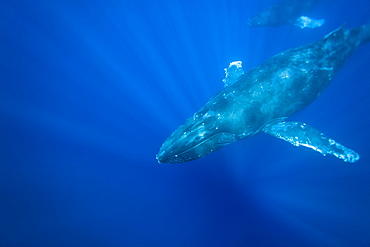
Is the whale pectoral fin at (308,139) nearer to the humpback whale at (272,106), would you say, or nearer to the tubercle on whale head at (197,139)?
the humpback whale at (272,106)

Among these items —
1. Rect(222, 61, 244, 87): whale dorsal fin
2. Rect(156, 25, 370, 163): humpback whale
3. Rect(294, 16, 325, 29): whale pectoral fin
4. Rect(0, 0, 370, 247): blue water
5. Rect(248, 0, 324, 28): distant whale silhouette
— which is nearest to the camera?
Rect(156, 25, 370, 163): humpback whale

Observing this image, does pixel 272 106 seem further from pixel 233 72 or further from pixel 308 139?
pixel 233 72

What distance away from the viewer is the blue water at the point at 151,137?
13.1 meters

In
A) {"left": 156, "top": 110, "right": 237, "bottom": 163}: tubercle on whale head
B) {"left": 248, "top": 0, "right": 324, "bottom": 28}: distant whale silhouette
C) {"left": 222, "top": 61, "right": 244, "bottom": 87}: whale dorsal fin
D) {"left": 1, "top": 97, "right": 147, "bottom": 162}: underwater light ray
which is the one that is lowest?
{"left": 156, "top": 110, "right": 237, "bottom": 163}: tubercle on whale head

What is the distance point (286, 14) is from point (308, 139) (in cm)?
1240

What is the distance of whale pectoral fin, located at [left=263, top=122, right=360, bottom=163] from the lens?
6207 millimetres

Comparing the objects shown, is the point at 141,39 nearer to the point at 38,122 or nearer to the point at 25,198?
the point at 38,122

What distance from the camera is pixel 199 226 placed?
14.1 meters

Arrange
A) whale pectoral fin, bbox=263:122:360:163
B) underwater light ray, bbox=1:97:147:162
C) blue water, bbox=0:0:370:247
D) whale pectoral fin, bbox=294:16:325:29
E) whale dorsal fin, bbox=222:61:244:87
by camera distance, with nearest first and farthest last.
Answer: whale pectoral fin, bbox=263:122:360:163 < whale dorsal fin, bbox=222:61:244:87 < blue water, bbox=0:0:370:247 < whale pectoral fin, bbox=294:16:325:29 < underwater light ray, bbox=1:97:147:162

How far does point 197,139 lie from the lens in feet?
17.5

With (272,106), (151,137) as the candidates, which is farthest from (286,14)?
(151,137)

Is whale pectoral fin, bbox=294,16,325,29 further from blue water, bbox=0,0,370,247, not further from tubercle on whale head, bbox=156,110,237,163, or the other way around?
tubercle on whale head, bbox=156,110,237,163

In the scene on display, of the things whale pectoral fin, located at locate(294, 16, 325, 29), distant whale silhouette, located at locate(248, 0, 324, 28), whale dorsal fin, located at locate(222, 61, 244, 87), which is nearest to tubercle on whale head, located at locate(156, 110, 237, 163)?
whale dorsal fin, located at locate(222, 61, 244, 87)

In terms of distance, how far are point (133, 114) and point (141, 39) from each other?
8.36 m
